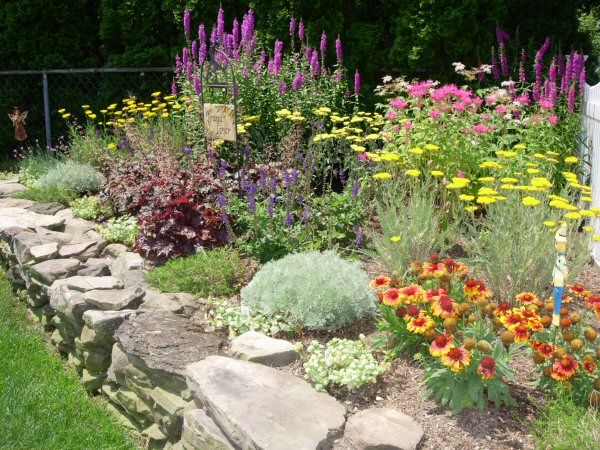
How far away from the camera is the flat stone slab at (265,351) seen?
11.2ft

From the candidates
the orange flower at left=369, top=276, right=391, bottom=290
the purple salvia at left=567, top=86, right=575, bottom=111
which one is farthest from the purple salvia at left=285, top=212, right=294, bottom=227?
the purple salvia at left=567, top=86, right=575, bottom=111

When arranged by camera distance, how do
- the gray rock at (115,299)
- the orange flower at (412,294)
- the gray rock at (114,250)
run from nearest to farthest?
the orange flower at (412,294), the gray rock at (115,299), the gray rock at (114,250)

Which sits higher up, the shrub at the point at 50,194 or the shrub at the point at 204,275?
the shrub at the point at 50,194

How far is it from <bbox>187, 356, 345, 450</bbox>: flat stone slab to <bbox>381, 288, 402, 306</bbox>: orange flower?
52 cm

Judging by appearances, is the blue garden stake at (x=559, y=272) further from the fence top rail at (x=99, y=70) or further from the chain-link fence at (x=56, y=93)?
the chain-link fence at (x=56, y=93)

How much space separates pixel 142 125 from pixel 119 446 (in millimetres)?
4029

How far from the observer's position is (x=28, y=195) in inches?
272

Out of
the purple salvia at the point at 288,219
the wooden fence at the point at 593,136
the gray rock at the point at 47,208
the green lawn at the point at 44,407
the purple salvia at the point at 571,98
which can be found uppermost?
the purple salvia at the point at 571,98

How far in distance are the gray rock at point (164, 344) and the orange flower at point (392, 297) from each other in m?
1.02

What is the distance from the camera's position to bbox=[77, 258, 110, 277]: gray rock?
484 cm

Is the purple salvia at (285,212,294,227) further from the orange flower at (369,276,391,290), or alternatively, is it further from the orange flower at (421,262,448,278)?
the orange flower at (421,262,448,278)

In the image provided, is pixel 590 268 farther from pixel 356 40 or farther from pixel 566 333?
pixel 356 40

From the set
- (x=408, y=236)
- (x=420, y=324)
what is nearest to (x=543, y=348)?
(x=420, y=324)

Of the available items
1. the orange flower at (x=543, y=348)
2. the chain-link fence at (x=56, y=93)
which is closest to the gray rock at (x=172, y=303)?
the orange flower at (x=543, y=348)
